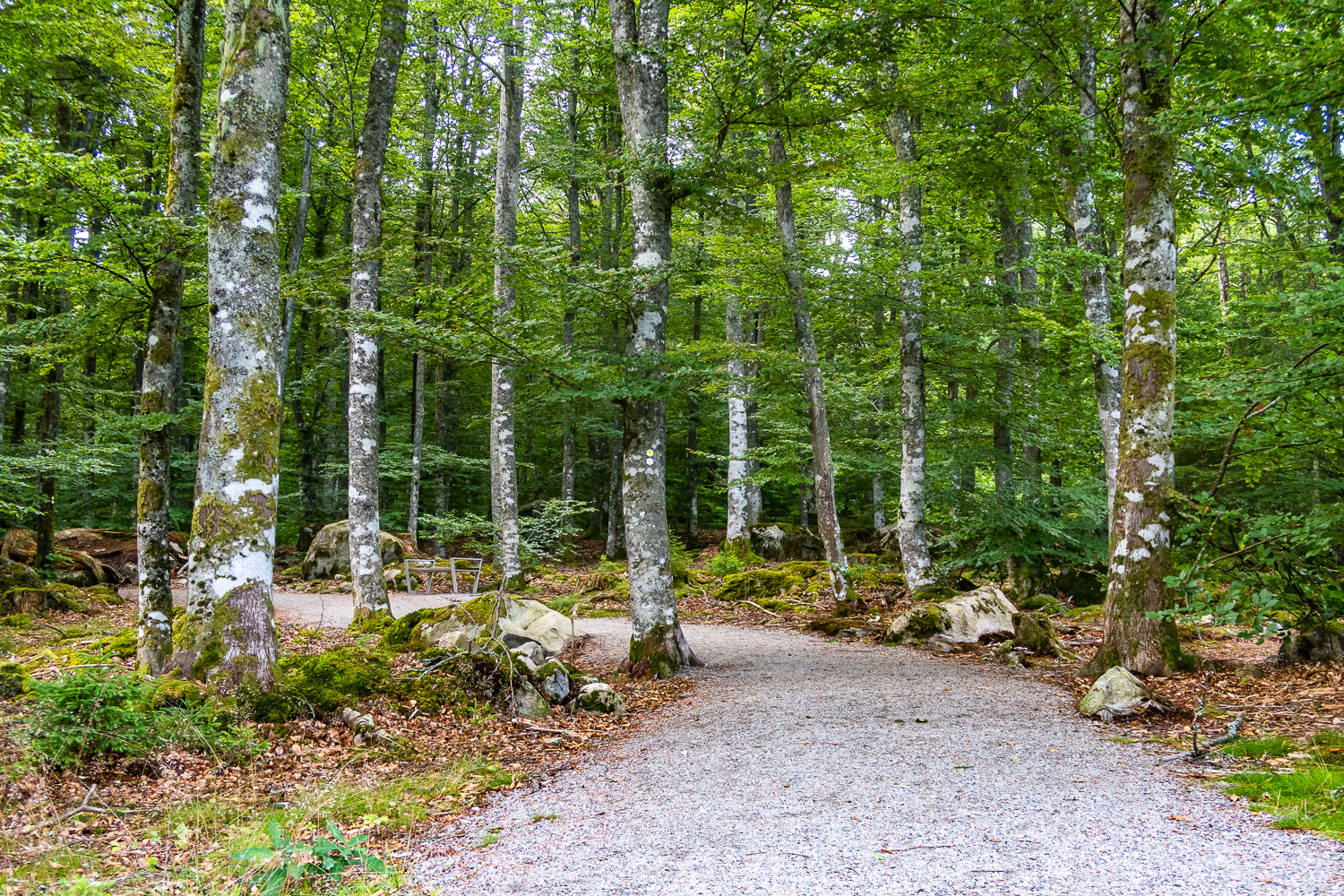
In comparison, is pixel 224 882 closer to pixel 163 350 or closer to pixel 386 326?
pixel 386 326

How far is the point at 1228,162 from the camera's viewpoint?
525cm

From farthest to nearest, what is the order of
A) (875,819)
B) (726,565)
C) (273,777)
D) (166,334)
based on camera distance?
(726,565) < (166,334) < (273,777) < (875,819)

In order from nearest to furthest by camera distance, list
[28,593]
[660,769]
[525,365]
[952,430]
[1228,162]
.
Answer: [660,769], [1228,162], [525,365], [28,593], [952,430]

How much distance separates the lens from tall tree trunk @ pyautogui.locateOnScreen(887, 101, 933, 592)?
11133 millimetres

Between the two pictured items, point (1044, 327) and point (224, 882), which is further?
point (1044, 327)

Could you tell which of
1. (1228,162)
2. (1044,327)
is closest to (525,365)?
(1228,162)

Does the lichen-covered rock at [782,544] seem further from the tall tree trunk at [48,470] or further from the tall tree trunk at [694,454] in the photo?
the tall tree trunk at [48,470]

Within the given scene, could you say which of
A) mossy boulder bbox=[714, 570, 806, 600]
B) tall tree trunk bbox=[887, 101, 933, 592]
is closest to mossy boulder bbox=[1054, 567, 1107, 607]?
tall tree trunk bbox=[887, 101, 933, 592]

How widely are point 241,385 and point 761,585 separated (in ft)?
31.9

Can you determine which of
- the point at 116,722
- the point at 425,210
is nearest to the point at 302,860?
the point at 116,722

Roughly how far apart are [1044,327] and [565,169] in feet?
39.9

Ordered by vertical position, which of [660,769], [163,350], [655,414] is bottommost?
[660,769]

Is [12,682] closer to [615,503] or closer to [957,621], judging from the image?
[957,621]

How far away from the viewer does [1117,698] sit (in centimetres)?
545
